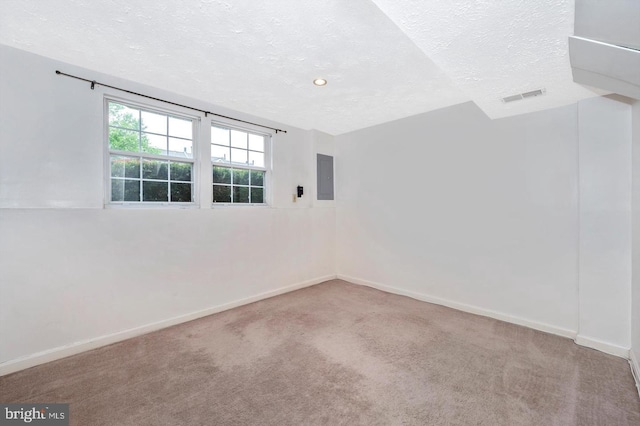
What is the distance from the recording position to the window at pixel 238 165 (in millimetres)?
3248

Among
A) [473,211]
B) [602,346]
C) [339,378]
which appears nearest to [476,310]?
[602,346]

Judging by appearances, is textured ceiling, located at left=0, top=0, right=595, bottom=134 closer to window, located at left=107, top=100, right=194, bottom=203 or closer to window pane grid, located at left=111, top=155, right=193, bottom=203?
window, located at left=107, top=100, right=194, bottom=203

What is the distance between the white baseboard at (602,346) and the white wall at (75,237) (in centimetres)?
366

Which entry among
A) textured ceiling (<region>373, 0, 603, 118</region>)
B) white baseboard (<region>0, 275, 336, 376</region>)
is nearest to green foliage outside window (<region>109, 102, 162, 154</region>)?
white baseboard (<region>0, 275, 336, 376</region>)

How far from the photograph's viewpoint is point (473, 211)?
307 cm

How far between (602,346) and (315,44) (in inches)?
139

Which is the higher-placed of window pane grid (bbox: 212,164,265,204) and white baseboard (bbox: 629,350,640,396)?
window pane grid (bbox: 212,164,265,204)

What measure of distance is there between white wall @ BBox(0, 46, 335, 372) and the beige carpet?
0.31 metres

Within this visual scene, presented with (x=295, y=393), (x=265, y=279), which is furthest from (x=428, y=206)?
(x=295, y=393)

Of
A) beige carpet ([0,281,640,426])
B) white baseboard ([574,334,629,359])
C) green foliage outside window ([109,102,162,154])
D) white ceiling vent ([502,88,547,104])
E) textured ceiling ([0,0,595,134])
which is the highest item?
textured ceiling ([0,0,595,134])

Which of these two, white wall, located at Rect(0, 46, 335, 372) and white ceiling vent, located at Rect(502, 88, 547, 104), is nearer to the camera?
white wall, located at Rect(0, 46, 335, 372)

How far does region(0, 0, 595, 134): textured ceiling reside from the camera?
149cm

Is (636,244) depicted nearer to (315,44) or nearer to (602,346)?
(602,346)

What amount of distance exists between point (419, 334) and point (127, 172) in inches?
132
